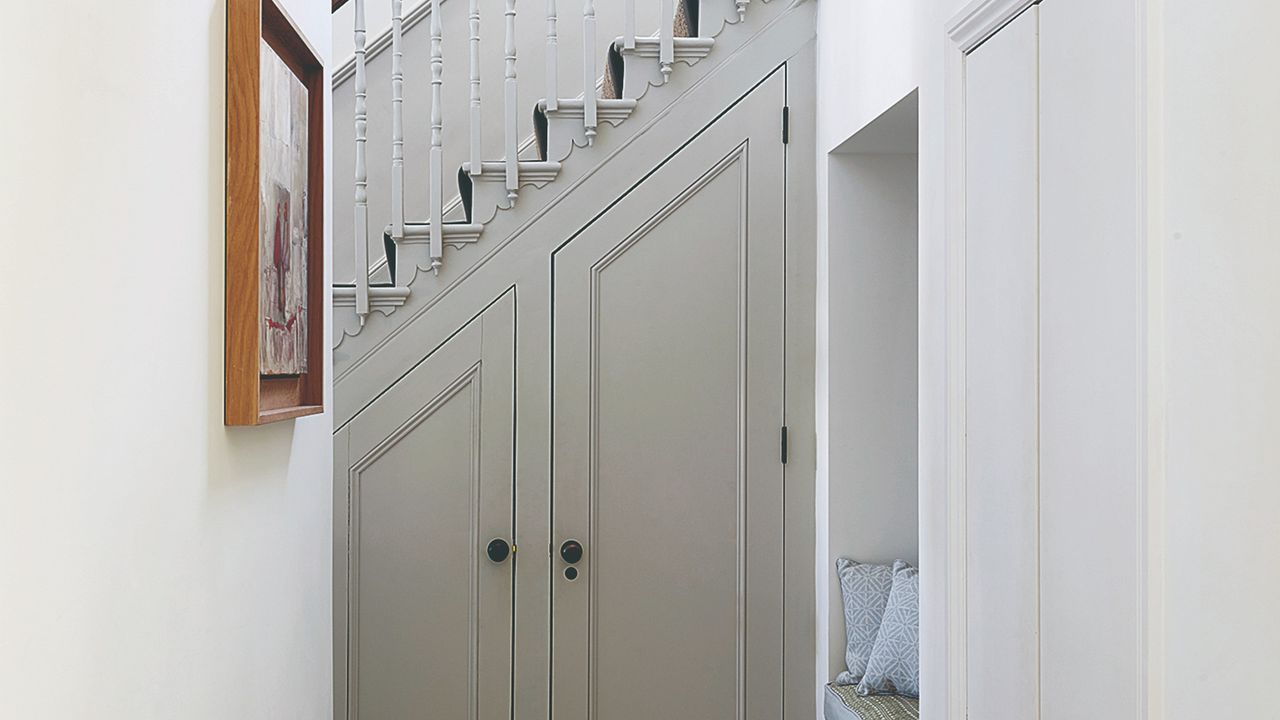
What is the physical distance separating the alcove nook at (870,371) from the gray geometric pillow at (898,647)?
0.19m

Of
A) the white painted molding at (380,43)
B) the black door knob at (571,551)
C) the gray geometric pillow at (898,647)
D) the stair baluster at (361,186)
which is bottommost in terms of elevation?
the gray geometric pillow at (898,647)

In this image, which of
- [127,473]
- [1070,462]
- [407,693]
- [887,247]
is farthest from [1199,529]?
[407,693]

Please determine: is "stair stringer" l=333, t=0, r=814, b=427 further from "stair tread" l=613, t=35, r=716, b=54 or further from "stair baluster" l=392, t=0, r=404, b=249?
"stair baluster" l=392, t=0, r=404, b=249

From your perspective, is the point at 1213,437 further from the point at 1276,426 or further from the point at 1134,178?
the point at 1134,178

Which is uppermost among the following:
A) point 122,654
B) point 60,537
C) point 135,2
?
point 135,2

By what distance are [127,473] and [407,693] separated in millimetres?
2423

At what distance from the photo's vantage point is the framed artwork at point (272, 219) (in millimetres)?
1339

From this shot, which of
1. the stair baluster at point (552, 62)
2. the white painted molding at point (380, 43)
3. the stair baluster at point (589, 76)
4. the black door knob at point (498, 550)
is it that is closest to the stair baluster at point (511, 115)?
the stair baluster at point (552, 62)

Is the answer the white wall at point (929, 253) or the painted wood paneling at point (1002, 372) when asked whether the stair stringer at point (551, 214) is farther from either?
the painted wood paneling at point (1002, 372)

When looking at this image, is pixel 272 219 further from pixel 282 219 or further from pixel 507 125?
pixel 507 125

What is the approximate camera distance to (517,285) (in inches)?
128

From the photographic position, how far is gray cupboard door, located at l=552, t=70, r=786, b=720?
10.7 feet

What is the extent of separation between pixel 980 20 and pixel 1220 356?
877mm

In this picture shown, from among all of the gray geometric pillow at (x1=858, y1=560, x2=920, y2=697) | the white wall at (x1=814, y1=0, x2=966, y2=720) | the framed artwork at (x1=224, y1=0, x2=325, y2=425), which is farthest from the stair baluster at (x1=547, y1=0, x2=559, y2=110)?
the gray geometric pillow at (x1=858, y1=560, x2=920, y2=697)
